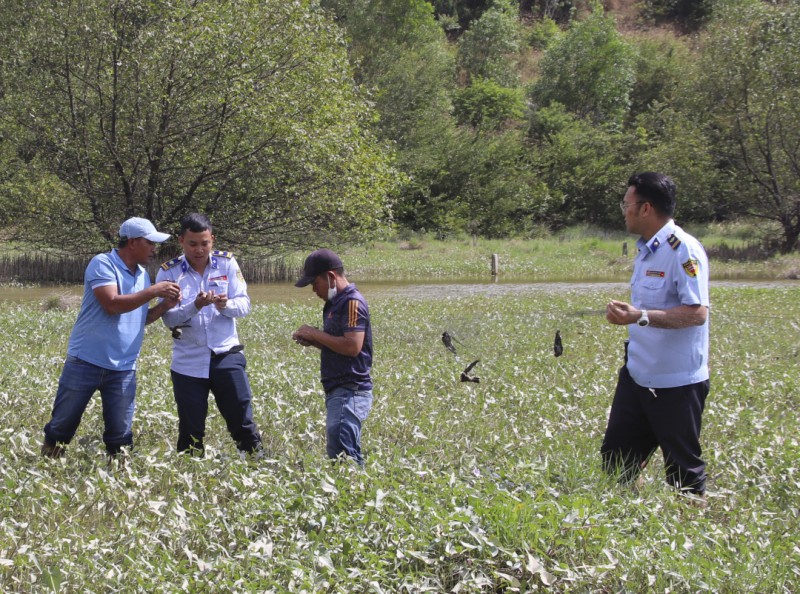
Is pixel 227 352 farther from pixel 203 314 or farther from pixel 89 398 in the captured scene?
pixel 89 398

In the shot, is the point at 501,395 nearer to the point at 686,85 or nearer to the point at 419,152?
the point at 686,85

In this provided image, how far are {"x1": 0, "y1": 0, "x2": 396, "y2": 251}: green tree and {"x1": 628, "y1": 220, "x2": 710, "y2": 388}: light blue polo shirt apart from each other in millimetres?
21045

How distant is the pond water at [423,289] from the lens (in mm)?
27250

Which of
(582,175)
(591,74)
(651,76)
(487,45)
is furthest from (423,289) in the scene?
(487,45)

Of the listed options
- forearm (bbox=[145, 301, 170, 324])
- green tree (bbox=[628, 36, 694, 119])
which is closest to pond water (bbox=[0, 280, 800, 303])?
forearm (bbox=[145, 301, 170, 324])

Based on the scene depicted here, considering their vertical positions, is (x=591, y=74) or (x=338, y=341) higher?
(x=591, y=74)

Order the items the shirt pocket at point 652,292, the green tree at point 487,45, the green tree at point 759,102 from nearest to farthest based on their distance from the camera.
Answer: the shirt pocket at point 652,292, the green tree at point 759,102, the green tree at point 487,45

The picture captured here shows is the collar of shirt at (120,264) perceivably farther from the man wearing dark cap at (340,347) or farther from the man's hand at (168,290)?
the man wearing dark cap at (340,347)

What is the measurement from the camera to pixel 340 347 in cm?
576

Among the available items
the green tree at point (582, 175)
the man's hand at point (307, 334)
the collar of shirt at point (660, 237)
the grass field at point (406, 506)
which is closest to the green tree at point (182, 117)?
the grass field at point (406, 506)

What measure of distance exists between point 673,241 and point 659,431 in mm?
1214

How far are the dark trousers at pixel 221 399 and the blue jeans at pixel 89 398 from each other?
0.40m

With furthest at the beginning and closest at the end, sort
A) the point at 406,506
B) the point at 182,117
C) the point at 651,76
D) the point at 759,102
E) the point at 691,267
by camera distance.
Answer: the point at 651,76 < the point at 759,102 < the point at 182,117 < the point at 691,267 < the point at 406,506

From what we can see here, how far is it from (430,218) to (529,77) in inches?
1397
